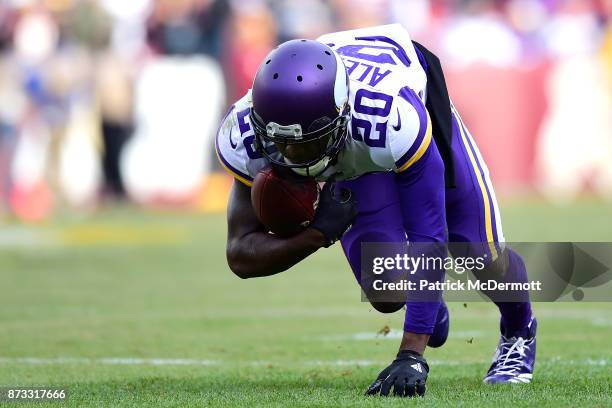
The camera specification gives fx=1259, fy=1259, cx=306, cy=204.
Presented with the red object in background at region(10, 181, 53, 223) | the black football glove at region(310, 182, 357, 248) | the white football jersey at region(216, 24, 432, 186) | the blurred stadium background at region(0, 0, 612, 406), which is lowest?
the red object in background at region(10, 181, 53, 223)

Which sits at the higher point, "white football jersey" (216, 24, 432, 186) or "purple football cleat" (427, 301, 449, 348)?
"white football jersey" (216, 24, 432, 186)

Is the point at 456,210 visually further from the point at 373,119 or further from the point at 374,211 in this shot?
the point at 373,119

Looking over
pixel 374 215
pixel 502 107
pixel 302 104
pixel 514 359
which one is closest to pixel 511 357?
pixel 514 359

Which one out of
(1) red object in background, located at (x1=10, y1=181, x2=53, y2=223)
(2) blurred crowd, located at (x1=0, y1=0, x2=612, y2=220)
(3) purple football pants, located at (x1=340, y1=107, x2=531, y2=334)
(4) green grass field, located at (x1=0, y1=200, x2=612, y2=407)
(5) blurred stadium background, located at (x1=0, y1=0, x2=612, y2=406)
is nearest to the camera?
(4) green grass field, located at (x1=0, y1=200, x2=612, y2=407)

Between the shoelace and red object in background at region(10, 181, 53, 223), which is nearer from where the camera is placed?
the shoelace

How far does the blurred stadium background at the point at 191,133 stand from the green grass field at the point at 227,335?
0.06 m

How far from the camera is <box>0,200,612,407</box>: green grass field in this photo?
5379mm

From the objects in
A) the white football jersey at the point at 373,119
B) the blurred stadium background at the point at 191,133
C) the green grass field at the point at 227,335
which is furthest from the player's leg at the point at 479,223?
the blurred stadium background at the point at 191,133

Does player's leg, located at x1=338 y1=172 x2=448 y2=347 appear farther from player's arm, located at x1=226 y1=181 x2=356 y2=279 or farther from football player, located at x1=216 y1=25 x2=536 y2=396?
player's arm, located at x1=226 y1=181 x2=356 y2=279

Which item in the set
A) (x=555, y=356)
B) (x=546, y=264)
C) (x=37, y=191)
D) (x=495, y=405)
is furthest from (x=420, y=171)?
(x=37, y=191)

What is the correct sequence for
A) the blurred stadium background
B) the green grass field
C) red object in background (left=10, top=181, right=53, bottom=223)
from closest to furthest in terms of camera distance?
1. the green grass field
2. the blurred stadium background
3. red object in background (left=10, top=181, right=53, bottom=223)

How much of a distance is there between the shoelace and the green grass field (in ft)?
0.38

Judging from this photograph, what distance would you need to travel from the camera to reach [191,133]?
56.6ft

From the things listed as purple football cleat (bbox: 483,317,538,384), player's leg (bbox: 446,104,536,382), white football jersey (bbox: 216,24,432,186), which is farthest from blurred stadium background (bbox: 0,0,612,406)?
white football jersey (bbox: 216,24,432,186)
